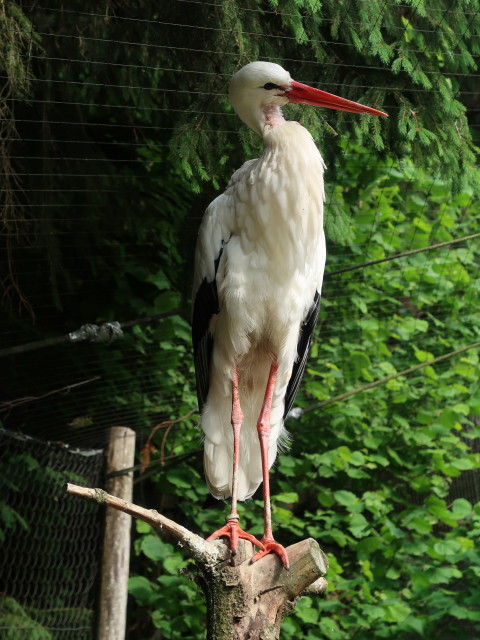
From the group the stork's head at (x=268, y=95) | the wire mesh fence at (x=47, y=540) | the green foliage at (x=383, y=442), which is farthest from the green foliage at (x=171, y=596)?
the stork's head at (x=268, y=95)

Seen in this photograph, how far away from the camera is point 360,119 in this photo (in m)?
3.36

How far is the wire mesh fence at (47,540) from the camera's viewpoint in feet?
13.6

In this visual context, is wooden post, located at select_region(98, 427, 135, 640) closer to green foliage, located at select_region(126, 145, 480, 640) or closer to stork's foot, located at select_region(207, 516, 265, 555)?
green foliage, located at select_region(126, 145, 480, 640)

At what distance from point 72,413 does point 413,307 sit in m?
2.31

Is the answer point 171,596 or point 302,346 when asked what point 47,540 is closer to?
point 171,596

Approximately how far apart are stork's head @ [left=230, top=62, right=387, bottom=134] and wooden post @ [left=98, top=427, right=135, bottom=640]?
162 cm

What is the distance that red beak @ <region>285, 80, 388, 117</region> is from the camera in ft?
9.53

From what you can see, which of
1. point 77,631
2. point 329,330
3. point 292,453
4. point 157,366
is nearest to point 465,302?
point 329,330

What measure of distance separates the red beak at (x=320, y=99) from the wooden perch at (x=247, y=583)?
1373 mm

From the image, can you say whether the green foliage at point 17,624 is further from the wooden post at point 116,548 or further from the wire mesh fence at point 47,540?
the wooden post at point 116,548

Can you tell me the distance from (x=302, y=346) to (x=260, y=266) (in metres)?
0.49

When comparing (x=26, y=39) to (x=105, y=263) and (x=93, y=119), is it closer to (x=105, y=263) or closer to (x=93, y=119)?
(x=93, y=119)

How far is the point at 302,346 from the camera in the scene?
10.7 ft

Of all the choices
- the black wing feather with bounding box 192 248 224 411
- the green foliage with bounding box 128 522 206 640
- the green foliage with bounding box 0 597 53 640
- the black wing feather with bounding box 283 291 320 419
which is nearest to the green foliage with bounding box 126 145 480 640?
the green foliage with bounding box 128 522 206 640
